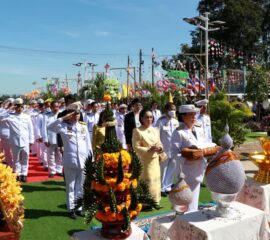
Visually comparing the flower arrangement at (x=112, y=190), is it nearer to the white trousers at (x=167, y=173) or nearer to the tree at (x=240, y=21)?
the white trousers at (x=167, y=173)

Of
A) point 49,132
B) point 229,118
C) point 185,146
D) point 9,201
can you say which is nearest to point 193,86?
point 229,118

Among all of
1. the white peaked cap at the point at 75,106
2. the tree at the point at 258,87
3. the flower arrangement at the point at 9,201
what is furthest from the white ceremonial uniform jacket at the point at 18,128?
the tree at the point at 258,87

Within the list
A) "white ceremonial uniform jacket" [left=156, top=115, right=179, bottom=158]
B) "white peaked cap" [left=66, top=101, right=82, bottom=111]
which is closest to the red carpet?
"white ceremonial uniform jacket" [left=156, top=115, right=179, bottom=158]

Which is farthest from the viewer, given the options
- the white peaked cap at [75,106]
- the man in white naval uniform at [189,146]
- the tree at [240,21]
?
the tree at [240,21]

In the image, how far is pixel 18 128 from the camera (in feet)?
23.3

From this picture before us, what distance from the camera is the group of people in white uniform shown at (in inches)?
165

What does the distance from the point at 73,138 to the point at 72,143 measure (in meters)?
→ 0.07

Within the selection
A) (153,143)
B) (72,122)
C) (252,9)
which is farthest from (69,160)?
(252,9)

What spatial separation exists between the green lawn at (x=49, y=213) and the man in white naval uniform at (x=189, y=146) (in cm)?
115

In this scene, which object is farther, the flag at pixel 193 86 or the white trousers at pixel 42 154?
the flag at pixel 193 86

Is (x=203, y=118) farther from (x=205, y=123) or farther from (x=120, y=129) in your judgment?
(x=120, y=129)

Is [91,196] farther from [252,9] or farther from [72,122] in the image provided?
[252,9]

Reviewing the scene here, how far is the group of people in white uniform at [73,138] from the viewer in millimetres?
4180

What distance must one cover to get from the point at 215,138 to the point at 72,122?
5250mm
